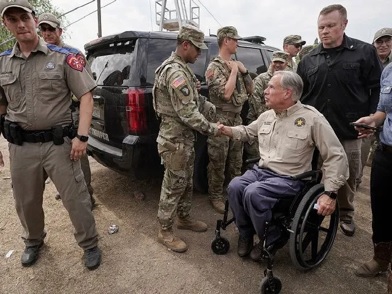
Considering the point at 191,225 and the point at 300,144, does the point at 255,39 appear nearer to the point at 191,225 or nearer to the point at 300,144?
the point at 300,144

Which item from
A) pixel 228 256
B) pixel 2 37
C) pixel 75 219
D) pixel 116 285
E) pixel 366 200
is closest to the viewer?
pixel 116 285

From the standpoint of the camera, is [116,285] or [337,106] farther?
[337,106]

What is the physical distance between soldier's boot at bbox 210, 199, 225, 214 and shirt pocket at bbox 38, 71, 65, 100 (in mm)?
2026

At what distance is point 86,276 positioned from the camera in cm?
227

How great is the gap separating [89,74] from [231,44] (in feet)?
5.05

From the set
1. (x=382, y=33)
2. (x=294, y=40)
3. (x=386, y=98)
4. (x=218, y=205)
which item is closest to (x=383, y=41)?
(x=382, y=33)

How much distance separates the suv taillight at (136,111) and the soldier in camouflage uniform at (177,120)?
0.31 meters

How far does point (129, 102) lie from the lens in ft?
9.01

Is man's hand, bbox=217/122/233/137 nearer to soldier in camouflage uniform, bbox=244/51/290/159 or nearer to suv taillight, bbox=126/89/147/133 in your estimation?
suv taillight, bbox=126/89/147/133

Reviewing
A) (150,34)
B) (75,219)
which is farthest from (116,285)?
(150,34)

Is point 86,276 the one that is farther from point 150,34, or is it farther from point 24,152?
point 150,34

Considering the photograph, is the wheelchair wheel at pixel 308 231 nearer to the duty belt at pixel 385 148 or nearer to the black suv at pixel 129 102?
the duty belt at pixel 385 148

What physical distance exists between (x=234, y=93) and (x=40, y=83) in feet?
6.16

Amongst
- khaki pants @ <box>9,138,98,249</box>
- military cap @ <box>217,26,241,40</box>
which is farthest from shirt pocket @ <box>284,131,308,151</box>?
khaki pants @ <box>9,138,98,249</box>
